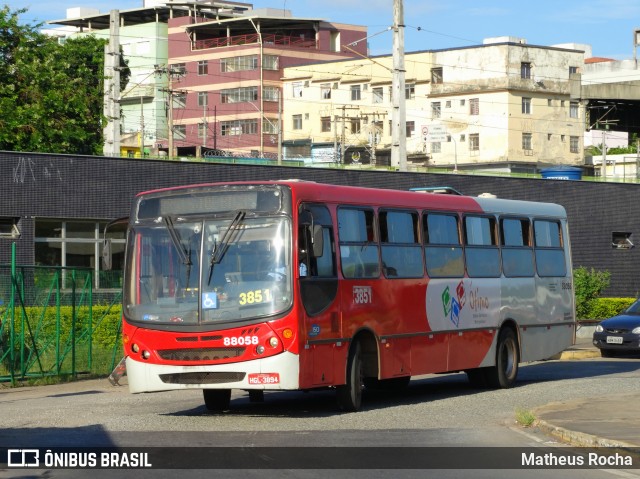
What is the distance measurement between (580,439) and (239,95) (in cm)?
9418

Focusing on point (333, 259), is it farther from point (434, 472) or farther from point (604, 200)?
point (604, 200)

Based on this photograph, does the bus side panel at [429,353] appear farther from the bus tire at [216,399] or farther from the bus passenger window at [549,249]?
the bus passenger window at [549,249]

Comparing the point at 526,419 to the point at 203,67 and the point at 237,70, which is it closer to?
the point at 237,70

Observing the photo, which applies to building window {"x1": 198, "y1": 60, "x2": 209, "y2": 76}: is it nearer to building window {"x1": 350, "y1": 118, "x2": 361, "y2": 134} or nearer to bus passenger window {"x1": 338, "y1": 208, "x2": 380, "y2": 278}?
building window {"x1": 350, "y1": 118, "x2": 361, "y2": 134}

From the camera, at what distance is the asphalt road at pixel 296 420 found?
12.6 m

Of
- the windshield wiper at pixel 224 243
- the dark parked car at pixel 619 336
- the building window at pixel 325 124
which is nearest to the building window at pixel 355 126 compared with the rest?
the building window at pixel 325 124

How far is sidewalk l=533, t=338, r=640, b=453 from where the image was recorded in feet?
40.9

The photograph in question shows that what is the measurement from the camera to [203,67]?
106938 millimetres

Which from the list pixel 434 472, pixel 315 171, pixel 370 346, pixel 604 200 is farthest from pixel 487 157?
pixel 434 472

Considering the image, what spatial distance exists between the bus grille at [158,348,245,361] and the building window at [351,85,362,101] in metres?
85.8

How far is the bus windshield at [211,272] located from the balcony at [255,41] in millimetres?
88576

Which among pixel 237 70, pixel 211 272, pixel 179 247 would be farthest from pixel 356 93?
pixel 211 272

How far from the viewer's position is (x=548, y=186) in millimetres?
45094

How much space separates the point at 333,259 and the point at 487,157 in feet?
260
